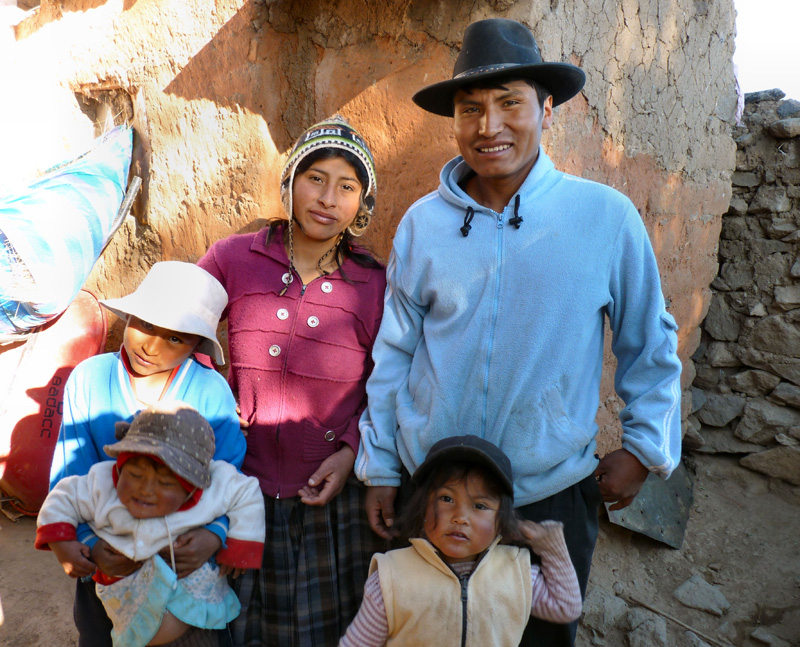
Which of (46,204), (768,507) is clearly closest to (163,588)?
(46,204)

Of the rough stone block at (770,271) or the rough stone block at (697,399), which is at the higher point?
the rough stone block at (770,271)

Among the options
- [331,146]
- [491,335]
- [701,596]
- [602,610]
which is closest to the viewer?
[491,335]

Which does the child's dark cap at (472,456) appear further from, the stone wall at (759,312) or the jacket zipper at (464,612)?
the stone wall at (759,312)

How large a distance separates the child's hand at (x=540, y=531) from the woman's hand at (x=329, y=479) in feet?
1.69

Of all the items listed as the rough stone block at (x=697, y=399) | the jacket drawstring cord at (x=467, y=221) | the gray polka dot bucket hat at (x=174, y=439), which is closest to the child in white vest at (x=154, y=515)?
the gray polka dot bucket hat at (x=174, y=439)

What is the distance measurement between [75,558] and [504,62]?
154 centimetres

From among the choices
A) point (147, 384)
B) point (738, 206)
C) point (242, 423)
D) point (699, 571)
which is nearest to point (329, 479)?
point (242, 423)

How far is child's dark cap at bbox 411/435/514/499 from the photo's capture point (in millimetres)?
1371

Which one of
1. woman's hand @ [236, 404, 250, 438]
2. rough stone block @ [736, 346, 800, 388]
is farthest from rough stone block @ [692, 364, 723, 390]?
woman's hand @ [236, 404, 250, 438]

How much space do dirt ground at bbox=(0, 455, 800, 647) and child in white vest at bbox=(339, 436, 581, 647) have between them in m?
1.53

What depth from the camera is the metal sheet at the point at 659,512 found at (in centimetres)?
310

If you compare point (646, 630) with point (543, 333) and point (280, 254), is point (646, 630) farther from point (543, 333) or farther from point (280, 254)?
point (280, 254)

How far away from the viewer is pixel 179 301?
1.65 m

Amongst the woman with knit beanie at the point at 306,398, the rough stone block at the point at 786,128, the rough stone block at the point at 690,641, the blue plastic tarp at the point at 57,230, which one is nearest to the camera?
the woman with knit beanie at the point at 306,398
